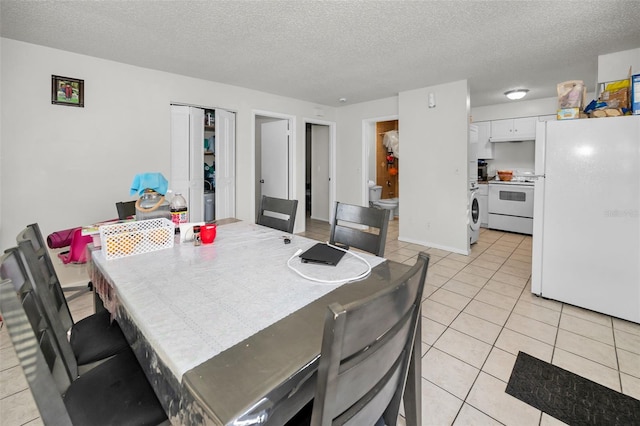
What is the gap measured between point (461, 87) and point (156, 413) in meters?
4.41

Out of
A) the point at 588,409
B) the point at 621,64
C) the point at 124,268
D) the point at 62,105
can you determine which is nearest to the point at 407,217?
the point at 621,64

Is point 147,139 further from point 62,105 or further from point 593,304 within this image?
point 593,304

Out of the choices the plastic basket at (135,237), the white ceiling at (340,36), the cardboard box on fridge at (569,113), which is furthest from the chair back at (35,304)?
the cardboard box on fridge at (569,113)

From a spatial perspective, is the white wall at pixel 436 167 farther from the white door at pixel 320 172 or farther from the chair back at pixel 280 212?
the chair back at pixel 280 212

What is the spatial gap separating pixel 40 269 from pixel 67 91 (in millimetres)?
2633

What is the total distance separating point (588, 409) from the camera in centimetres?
148

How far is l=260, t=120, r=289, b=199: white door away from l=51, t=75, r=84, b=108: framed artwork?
276cm

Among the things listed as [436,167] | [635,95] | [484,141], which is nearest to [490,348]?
[635,95]

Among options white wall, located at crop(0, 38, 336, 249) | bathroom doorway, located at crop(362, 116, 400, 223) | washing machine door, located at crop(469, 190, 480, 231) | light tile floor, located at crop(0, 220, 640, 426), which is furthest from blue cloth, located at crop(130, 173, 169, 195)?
bathroom doorway, located at crop(362, 116, 400, 223)

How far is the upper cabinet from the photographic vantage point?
5.05 meters

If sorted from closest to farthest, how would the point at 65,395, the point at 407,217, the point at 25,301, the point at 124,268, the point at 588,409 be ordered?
the point at 25,301 < the point at 65,395 < the point at 124,268 < the point at 588,409 < the point at 407,217

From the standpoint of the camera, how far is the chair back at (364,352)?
0.54 metres

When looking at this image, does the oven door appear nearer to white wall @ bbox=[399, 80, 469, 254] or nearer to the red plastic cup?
white wall @ bbox=[399, 80, 469, 254]

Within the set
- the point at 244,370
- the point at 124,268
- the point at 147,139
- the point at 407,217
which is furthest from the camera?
the point at 407,217
